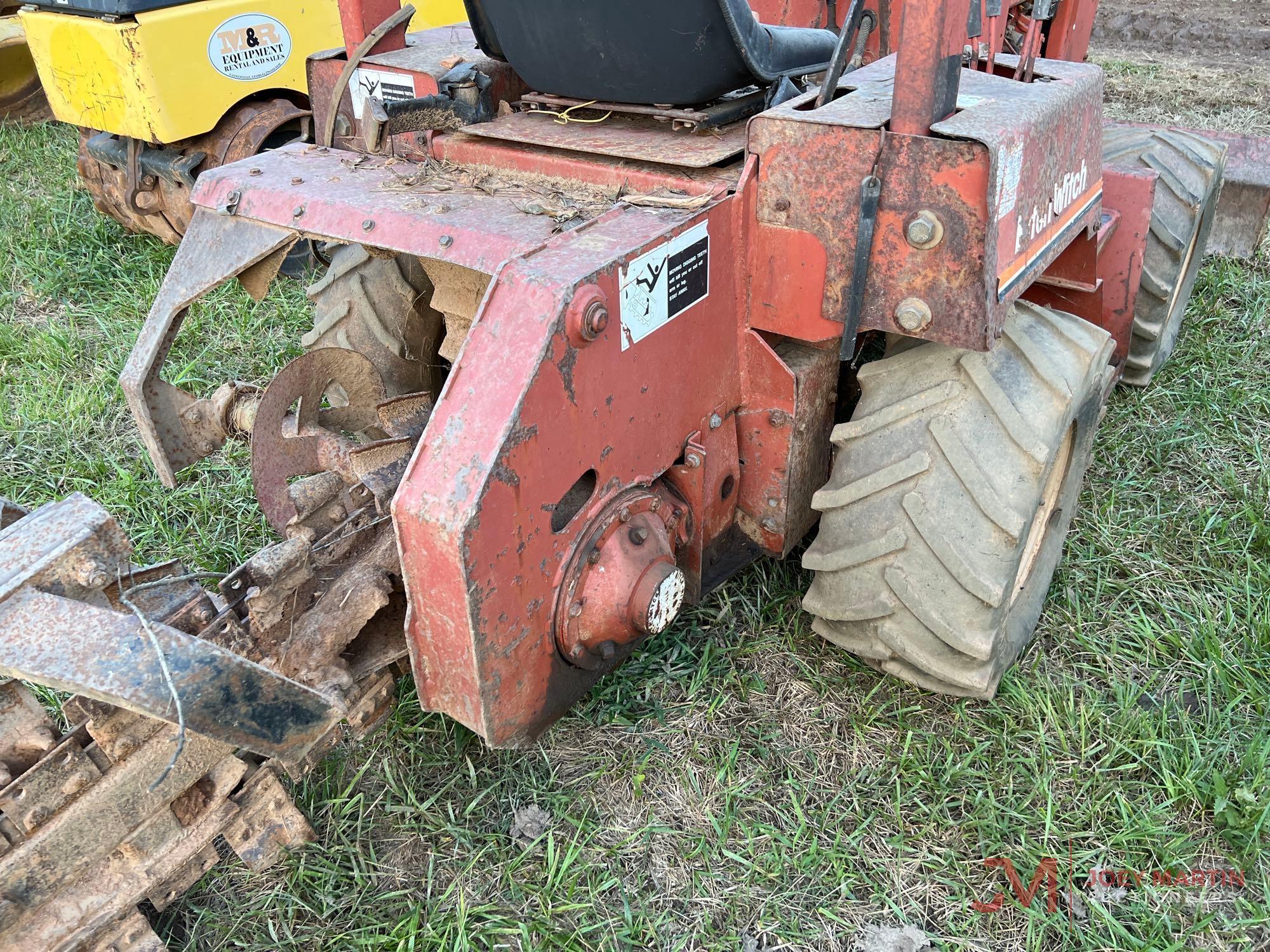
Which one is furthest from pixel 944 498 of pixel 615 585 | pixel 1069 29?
pixel 1069 29

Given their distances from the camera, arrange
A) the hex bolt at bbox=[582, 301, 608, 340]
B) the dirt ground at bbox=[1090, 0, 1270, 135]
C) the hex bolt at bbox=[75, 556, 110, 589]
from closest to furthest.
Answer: the hex bolt at bbox=[75, 556, 110, 589] → the hex bolt at bbox=[582, 301, 608, 340] → the dirt ground at bbox=[1090, 0, 1270, 135]

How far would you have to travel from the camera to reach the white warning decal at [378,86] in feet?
8.47

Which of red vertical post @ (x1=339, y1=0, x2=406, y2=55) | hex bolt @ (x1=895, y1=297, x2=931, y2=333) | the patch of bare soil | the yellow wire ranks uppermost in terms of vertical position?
red vertical post @ (x1=339, y1=0, x2=406, y2=55)

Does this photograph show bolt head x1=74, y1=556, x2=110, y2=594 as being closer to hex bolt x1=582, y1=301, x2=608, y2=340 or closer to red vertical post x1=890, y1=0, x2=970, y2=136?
hex bolt x1=582, y1=301, x2=608, y2=340

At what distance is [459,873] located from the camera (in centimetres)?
205

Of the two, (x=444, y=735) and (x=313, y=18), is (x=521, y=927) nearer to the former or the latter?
(x=444, y=735)

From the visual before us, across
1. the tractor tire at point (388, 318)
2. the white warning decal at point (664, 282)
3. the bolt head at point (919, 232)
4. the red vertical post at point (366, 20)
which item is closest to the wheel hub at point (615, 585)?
the white warning decal at point (664, 282)

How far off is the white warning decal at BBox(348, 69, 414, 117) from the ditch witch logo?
2.26m

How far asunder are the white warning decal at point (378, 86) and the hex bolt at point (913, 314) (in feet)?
4.48

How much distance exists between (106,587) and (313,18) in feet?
11.9

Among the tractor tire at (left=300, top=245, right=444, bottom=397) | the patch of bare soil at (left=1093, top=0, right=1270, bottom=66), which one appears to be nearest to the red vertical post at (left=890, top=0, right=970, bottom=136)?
the tractor tire at (left=300, top=245, right=444, bottom=397)

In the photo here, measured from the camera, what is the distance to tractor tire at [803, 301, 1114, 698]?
2.06 m

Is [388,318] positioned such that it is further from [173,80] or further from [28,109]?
[28,109]

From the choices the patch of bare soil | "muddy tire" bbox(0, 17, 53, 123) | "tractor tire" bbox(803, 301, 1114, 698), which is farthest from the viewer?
the patch of bare soil
